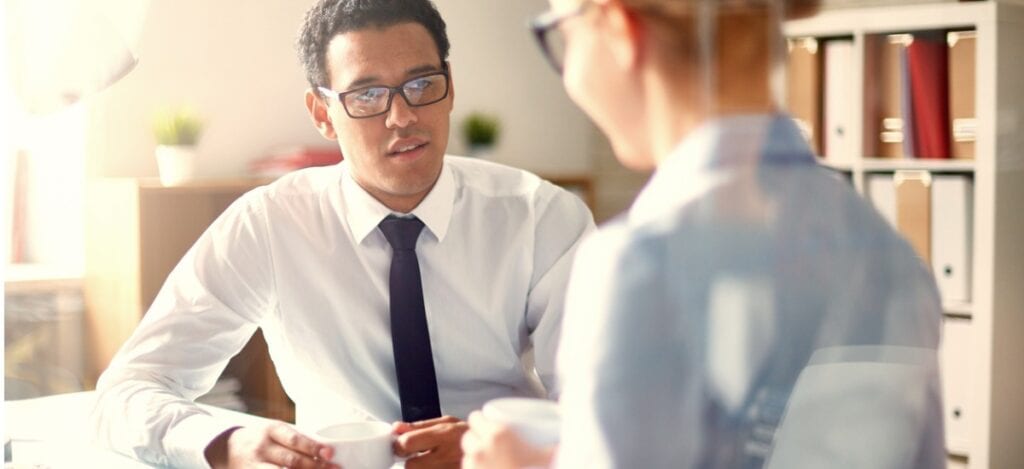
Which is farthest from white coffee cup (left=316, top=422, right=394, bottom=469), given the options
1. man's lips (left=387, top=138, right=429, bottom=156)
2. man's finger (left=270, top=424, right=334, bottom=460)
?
man's lips (left=387, top=138, right=429, bottom=156)

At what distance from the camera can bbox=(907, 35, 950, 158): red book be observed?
27.3 inches

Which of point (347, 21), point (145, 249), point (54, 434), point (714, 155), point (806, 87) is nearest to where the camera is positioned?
point (714, 155)

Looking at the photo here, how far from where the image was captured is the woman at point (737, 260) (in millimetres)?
548

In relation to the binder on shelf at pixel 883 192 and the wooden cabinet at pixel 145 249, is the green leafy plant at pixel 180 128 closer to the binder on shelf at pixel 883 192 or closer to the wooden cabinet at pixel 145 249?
the wooden cabinet at pixel 145 249

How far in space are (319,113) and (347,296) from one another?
150 mm

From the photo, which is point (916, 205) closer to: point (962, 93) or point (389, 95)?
point (962, 93)

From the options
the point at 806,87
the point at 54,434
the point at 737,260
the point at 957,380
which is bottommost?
the point at 54,434

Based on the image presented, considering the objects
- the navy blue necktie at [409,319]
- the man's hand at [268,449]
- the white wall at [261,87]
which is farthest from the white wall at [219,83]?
the man's hand at [268,449]

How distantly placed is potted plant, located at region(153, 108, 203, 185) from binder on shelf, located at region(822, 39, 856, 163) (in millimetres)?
500

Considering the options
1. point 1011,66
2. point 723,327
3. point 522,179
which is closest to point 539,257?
point 522,179

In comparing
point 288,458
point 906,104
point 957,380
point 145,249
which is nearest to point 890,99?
point 906,104

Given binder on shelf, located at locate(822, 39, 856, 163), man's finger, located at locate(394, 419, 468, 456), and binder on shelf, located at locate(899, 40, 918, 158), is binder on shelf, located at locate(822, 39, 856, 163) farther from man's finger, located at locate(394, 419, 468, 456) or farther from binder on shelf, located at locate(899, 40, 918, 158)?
man's finger, located at locate(394, 419, 468, 456)

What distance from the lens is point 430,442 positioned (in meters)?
0.78

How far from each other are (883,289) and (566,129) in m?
0.27
